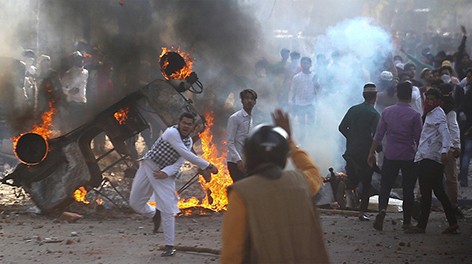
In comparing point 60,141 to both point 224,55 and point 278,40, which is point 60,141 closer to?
point 224,55

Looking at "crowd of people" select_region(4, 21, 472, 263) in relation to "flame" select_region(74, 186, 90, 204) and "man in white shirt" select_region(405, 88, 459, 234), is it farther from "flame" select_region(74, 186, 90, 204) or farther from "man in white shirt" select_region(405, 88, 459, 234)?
"flame" select_region(74, 186, 90, 204)

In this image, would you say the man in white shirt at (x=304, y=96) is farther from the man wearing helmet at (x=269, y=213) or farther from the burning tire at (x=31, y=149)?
the man wearing helmet at (x=269, y=213)

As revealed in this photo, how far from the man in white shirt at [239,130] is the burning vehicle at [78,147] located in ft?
3.50

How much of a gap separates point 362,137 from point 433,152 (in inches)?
61.4

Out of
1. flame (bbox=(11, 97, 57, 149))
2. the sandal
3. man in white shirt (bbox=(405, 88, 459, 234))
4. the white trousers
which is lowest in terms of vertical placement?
the sandal

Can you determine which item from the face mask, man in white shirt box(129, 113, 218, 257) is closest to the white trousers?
man in white shirt box(129, 113, 218, 257)

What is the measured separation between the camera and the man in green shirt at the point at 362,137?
11.4m

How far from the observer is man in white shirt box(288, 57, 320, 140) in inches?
696

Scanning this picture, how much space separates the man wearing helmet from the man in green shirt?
7.01m

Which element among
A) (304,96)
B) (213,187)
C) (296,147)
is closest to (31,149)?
(213,187)

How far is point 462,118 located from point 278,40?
1535cm

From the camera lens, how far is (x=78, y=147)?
11.5 m

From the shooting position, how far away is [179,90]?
11805mm

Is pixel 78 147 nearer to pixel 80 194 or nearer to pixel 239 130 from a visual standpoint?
pixel 80 194
